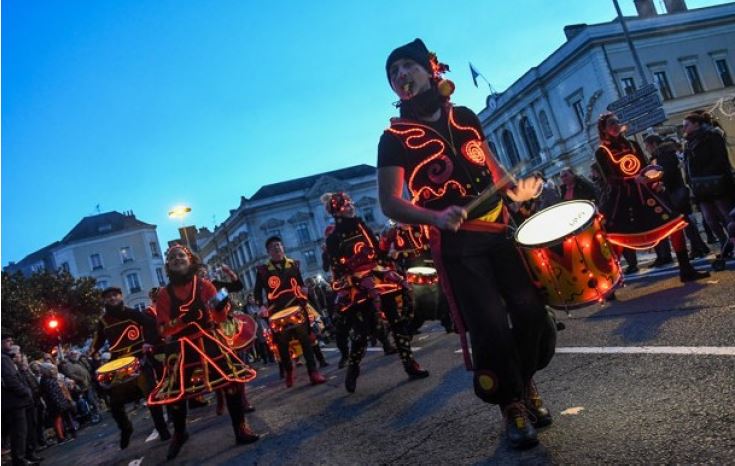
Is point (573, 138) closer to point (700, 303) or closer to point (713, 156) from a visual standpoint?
point (713, 156)

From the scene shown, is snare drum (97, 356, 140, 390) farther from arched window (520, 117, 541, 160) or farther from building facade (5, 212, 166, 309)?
building facade (5, 212, 166, 309)

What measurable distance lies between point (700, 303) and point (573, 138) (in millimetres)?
41181

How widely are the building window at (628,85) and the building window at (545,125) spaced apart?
6648mm

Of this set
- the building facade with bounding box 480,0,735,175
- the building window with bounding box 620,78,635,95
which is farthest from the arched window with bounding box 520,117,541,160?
the building window with bounding box 620,78,635,95

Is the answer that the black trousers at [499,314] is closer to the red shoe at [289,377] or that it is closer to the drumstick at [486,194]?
the drumstick at [486,194]

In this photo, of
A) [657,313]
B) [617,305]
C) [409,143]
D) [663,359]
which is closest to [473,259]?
[409,143]

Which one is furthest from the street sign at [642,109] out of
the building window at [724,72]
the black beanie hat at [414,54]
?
the building window at [724,72]

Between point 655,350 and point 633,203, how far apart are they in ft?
10.5

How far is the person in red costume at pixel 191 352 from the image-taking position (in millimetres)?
5520

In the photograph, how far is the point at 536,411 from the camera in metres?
3.27

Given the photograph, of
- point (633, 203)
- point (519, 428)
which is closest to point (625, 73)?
point (633, 203)

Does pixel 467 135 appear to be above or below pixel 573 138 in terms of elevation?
below

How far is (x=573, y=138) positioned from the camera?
144 feet

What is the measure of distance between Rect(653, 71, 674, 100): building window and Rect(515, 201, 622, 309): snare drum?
45321 millimetres
